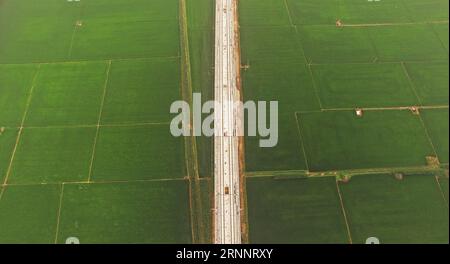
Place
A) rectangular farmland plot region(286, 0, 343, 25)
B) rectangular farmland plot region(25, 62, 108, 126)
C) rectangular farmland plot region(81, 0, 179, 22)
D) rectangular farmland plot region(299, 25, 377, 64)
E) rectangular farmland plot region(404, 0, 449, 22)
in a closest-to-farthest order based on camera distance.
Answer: rectangular farmland plot region(25, 62, 108, 126) < rectangular farmland plot region(299, 25, 377, 64) < rectangular farmland plot region(404, 0, 449, 22) < rectangular farmland plot region(286, 0, 343, 25) < rectangular farmland plot region(81, 0, 179, 22)

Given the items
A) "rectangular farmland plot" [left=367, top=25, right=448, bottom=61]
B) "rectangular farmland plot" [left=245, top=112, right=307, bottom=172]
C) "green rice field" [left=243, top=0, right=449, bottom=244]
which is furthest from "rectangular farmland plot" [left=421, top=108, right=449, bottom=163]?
"rectangular farmland plot" [left=245, top=112, right=307, bottom=172]

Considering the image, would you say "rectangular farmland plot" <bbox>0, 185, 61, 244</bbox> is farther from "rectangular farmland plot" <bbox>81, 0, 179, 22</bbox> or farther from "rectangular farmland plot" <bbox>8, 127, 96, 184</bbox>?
"rectangular farmland plot" <bbox>81, 0, 179, 22</bbox>

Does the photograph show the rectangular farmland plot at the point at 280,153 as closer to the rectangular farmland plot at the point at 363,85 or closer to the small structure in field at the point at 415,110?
the rectangular farmland plot at the point at 363,85

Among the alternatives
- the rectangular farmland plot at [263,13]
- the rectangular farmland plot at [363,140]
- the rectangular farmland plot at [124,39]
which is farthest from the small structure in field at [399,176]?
the rectangular farmland plot at [124,39]

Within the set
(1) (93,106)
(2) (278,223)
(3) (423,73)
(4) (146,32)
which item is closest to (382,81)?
(3) (423,73)

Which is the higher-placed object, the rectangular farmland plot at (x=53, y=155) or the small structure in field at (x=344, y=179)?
the rectangular farmland plot at (x=53, y=155)

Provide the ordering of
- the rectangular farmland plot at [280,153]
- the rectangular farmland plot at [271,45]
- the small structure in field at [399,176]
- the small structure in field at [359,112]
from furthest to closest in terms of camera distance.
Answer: the rectangular farmland plot at [271,45] < the small structure in field at [359,112] < the rectangular farmland plot at [280,153] < the small structure in field at [399,176]
